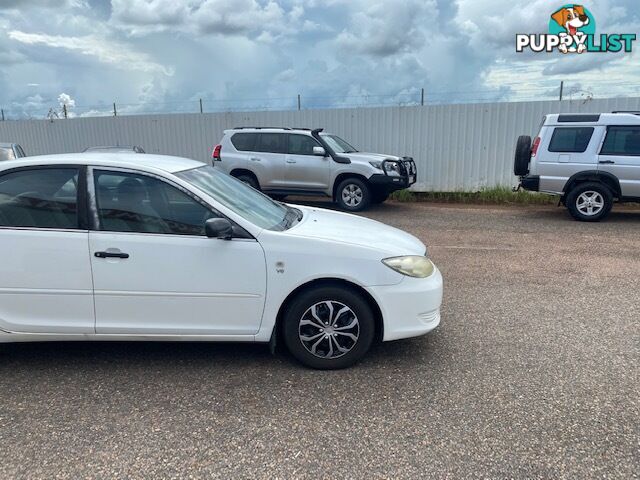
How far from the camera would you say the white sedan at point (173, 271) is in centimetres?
341

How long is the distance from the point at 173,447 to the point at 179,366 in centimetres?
100

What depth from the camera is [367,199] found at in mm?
11242

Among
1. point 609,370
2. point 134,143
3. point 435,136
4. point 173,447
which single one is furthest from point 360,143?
point 173,447

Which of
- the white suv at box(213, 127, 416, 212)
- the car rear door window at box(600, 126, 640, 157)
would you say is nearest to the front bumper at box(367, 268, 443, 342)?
the car rear door window at box(600, 126, 640, 157)

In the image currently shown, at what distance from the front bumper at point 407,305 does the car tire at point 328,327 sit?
4.6 inches

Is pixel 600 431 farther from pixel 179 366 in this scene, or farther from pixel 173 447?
pixel 179 366

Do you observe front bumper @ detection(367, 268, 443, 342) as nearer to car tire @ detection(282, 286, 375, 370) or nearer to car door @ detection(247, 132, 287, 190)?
car tire @ detection(282, 286, 375, 370)

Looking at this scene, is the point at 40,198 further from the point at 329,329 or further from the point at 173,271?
the point at 329,329

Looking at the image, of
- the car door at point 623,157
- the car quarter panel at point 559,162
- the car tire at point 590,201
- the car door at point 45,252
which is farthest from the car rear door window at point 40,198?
the car door at point 623,157

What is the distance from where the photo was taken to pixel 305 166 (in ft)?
37.9

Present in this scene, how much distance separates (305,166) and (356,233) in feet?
26.0

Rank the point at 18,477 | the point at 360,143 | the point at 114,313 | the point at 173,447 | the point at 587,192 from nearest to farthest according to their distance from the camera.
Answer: the point at 18,477
the point at 173,447
the point at 114,313
the point at 587,192
the point at 360,143

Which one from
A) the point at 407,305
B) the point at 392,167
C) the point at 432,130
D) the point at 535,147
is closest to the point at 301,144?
the point at 392,167

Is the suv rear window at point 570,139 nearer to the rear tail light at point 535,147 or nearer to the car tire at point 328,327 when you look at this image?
the rear tail light at point 535,147
